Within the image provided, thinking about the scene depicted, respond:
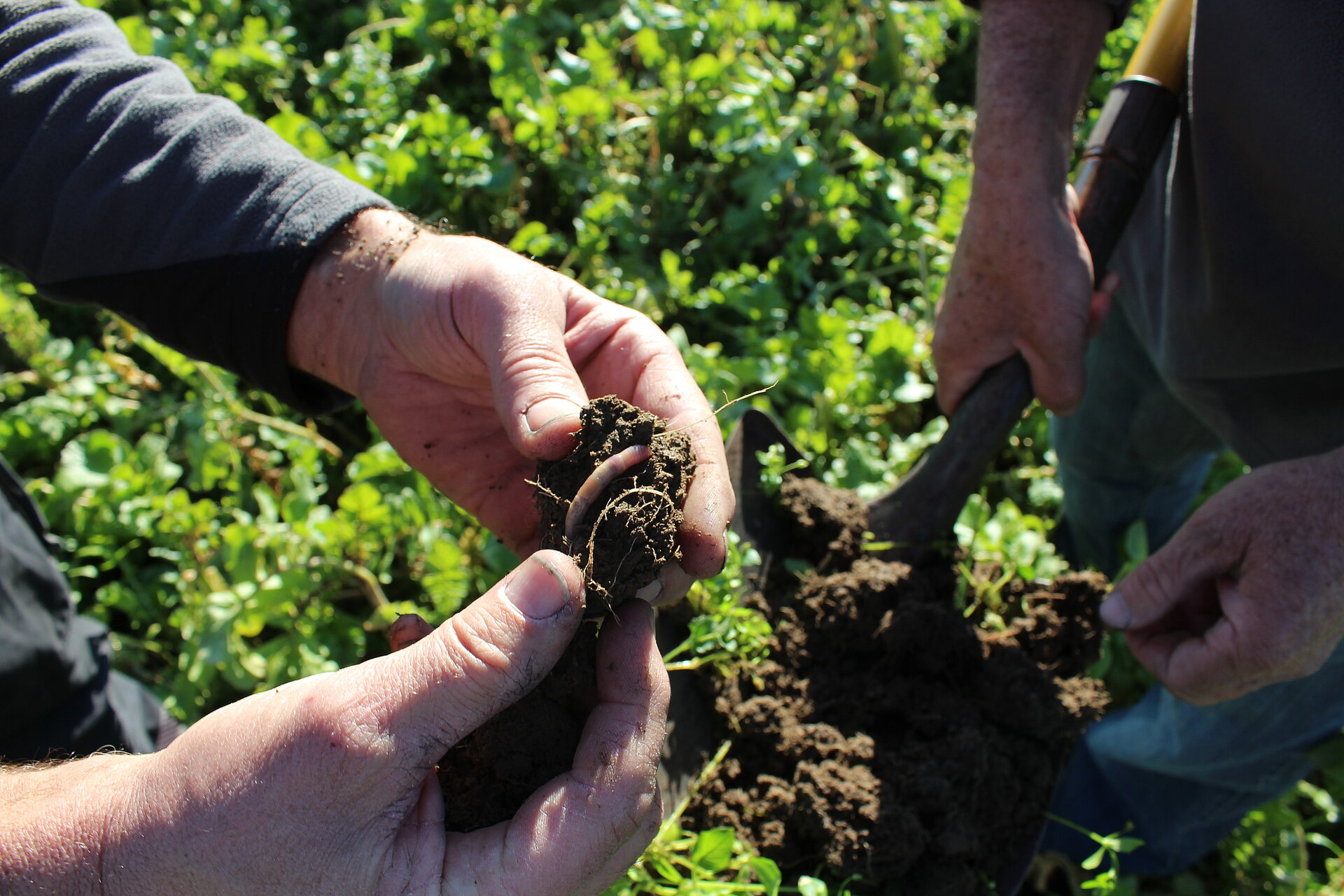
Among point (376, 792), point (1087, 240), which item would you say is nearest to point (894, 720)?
point (376, 792)

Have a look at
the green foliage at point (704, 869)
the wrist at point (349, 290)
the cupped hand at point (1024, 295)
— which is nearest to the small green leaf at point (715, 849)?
the green foliage at point (704, 869)

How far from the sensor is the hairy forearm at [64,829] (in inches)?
47.2

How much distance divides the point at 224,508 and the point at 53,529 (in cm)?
64

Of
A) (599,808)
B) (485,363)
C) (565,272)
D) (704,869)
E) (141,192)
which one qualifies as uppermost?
(141,192)

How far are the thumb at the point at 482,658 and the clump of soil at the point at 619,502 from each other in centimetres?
11

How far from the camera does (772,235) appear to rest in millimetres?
3781

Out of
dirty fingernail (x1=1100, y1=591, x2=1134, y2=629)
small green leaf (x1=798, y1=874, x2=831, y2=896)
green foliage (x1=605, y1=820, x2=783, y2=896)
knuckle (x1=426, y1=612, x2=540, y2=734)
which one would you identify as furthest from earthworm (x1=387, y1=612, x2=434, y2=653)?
dirty fingernail (x1=1100, y1=591, x2=1134, y2=629)

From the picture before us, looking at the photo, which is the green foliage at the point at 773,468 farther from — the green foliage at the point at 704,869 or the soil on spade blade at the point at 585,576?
the green foliage at the point at 704,869

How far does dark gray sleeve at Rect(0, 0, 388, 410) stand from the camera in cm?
186

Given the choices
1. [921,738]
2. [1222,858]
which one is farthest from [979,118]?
[1222,858]

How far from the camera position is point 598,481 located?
145 cm

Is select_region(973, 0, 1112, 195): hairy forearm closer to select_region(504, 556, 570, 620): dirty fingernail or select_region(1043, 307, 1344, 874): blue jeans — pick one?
select_region(1043, 307, 1344, 874): blue jeans

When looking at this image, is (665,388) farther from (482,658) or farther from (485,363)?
(482,658)

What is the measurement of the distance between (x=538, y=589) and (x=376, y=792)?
39 cm
